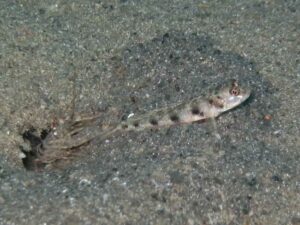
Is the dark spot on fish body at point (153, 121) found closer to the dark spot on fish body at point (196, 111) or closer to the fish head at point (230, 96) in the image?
the dark spot on fish body at point (196, 111)

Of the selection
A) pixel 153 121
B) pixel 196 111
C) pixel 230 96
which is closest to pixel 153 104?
pixel 153 121

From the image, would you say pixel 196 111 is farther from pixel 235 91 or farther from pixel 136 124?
pixel 136 124

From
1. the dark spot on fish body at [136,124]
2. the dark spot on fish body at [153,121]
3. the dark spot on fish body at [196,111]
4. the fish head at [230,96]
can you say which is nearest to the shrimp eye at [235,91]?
the fish head at [230,96]

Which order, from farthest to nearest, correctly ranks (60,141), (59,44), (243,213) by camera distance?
(59,44), (60,141), (243,213)

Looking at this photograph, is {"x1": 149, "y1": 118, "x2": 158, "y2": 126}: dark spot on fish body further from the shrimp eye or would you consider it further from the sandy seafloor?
the shrimp eye

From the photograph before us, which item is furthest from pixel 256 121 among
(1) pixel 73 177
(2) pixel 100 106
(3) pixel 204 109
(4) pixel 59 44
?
(4) pixel 59 44

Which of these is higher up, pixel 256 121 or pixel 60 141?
pixel 60 141

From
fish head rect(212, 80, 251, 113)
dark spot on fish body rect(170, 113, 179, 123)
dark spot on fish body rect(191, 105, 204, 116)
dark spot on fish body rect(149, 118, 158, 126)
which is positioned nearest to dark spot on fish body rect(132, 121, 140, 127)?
dark spot on fish body rect(149, 118, 158, 126)

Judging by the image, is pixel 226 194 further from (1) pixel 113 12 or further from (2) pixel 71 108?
(1) pixel 113 12
